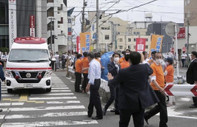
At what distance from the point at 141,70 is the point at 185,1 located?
2252 inches

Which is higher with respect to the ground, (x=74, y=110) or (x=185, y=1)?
(x=185, y=1)

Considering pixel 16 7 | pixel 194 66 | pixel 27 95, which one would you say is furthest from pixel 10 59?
pixel 16 7

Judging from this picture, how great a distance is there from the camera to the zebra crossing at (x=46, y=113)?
824 centimetres

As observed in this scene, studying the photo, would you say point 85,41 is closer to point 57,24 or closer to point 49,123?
point 49,123

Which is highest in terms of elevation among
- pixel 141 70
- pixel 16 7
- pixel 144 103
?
pixel 16 7

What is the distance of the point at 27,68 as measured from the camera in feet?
43.2

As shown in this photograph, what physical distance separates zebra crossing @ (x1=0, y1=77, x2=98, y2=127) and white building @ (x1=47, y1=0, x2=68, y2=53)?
34.7 metres

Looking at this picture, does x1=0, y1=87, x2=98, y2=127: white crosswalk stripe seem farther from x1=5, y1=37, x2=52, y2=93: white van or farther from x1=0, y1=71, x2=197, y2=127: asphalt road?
x1=5, y1=37, x2=52, y2=93: white van

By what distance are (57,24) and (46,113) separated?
49.6m

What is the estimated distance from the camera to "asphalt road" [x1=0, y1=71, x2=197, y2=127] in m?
8.22

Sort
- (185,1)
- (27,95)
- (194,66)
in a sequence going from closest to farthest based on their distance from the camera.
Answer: (194,66) < (27,95) < (185,1)

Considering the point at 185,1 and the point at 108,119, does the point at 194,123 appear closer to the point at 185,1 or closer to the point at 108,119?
the point at 108,119

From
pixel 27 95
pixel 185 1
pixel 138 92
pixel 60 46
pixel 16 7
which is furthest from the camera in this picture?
pixel 60 46

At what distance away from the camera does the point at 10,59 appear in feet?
45.2
